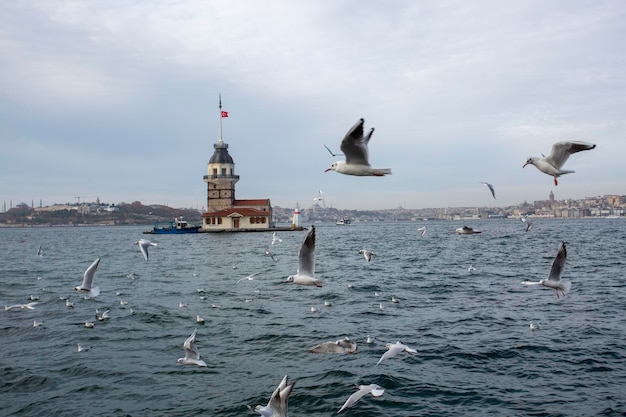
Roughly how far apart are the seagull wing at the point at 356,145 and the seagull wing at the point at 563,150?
9.24 feet

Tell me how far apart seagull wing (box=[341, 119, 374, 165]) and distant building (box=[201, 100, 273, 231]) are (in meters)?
75.5

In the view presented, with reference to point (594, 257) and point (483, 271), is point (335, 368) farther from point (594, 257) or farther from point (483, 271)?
point (594, 257)

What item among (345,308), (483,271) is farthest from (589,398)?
(483,271)

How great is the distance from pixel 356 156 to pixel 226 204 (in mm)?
82192

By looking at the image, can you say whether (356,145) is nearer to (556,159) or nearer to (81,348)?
(556,159)

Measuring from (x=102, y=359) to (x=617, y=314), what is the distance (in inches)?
512

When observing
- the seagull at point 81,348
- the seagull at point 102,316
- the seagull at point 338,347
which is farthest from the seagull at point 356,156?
the seagull at point 102,316

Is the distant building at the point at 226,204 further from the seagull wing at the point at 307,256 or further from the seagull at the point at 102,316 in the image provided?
the seagull wing at the point at 307,256

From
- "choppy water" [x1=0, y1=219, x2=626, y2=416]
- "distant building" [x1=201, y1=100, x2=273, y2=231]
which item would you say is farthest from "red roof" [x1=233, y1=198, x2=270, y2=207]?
"choppy water" [x1=0, y1=219, x2=626, y2=416]

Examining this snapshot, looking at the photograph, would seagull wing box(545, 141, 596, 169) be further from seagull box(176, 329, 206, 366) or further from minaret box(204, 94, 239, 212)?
minaret box(204, 94, 239, 212)

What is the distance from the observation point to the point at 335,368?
10.9 m

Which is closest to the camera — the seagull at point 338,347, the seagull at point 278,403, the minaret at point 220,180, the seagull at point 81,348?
the seagull at point 278,403

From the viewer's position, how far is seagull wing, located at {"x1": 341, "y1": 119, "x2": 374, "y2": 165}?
7470 mm

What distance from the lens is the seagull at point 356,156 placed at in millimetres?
7564
